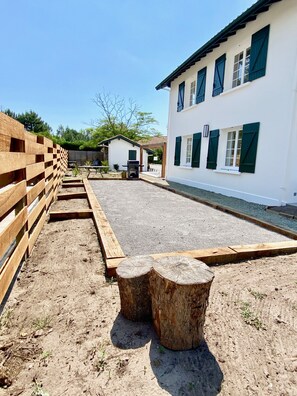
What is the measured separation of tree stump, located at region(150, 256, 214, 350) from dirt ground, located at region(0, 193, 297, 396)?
0.27 feet

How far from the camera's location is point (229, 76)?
723 centimetres

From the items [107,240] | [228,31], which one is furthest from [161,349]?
[228,31]

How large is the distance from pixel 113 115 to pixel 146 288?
99.9 feet

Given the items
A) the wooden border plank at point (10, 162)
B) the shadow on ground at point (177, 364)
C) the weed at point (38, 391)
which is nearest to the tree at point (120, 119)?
the wooden border plank at point (10, 162)

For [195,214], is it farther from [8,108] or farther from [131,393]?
[8,108]

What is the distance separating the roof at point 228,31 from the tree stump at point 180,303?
6.75m

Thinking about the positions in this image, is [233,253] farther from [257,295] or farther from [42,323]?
[42,323]

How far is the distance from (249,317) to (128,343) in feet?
3.04

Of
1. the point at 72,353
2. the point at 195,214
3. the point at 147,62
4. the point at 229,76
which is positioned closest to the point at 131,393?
the point at 72,353

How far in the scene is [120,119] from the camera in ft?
97.3

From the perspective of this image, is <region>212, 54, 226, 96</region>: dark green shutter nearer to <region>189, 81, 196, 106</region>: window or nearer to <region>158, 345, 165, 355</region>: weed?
<region>189, 81, 196, 106</region>: window

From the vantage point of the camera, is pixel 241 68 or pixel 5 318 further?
pixel 241 68

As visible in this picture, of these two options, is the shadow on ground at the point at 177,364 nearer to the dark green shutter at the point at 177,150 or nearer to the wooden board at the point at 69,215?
the wooden board at the point at 69,215

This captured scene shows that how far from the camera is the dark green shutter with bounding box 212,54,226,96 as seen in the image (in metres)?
7.31
